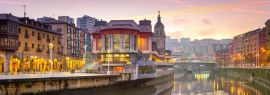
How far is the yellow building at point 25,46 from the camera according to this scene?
93.4m

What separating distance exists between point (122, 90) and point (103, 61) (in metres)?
26.8

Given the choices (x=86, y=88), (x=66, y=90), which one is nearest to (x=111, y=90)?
(x=86, y=88)

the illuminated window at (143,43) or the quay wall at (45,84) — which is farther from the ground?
the illuminated window at (143,43)

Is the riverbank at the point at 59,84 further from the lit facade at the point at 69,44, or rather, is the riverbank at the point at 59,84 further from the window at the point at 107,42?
the lit facade at the point at 69,44

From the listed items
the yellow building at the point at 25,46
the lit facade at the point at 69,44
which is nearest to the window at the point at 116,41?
the yellow building at the point at 25,46

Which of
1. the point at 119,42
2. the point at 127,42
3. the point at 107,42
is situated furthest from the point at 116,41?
the point at 127,42

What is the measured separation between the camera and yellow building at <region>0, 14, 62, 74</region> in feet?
307

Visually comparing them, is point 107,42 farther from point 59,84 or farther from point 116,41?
point 59,84

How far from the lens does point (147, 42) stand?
146625 mm

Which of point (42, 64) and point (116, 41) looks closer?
point (42, 64)

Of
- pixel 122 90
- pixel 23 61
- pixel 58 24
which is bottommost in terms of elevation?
pixel 122 90

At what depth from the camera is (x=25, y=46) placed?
10788 cm

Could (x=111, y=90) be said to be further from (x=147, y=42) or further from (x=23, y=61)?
(x=147, y=42)

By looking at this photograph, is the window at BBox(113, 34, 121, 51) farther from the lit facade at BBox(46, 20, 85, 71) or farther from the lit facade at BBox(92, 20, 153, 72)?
the lit facade at BBox(46, 20, 85, 71)
